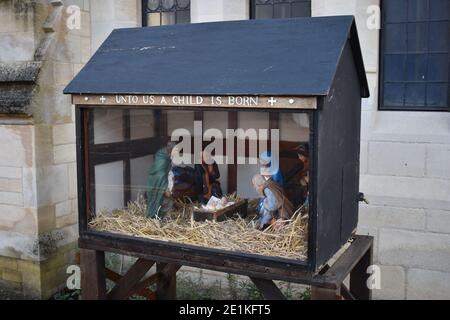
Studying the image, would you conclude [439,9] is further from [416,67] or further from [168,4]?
[168,4]

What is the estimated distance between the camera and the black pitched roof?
2943 millimetres

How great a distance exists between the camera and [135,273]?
151 inches

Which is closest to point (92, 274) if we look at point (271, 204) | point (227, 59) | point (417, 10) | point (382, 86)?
point (271, 204)

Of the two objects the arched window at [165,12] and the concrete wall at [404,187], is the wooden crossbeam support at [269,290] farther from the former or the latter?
the arched window at [165,12]

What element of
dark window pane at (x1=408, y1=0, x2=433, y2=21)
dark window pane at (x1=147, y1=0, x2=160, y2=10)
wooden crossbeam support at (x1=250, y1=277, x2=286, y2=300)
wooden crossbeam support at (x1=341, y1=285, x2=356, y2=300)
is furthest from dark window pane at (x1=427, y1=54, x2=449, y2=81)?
dark window pane at (x1=147, y1=0, x2=160, y2=10)

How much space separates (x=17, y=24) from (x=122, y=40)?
219cm

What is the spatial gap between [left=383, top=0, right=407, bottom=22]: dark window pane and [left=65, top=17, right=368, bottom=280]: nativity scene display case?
1596mm

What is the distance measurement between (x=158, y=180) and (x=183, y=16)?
2.74 meters

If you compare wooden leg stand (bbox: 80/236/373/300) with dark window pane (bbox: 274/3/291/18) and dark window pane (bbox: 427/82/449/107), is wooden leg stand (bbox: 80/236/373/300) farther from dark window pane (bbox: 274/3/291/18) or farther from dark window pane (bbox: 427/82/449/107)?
dark window pane (bbox: 274/3/291/18)

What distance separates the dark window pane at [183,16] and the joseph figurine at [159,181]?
2574mm

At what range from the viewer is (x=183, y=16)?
594cm
